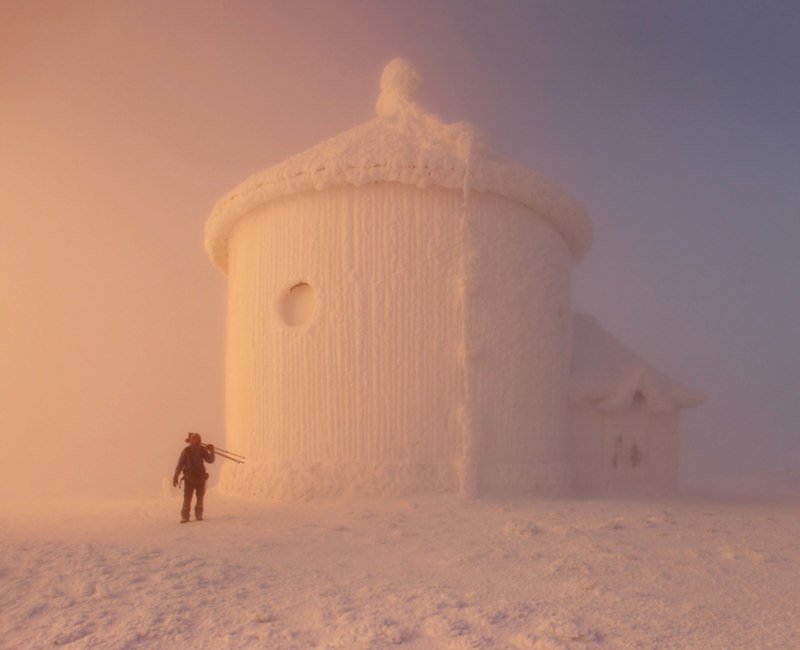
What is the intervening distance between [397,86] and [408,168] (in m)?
3.20

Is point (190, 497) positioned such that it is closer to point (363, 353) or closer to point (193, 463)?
point (193, 463)

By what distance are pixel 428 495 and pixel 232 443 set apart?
167 inches

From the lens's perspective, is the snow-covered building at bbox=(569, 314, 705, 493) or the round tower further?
the snow-covered building at bbox=(569, 314, 705, 493)

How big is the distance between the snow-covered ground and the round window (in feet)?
11.7

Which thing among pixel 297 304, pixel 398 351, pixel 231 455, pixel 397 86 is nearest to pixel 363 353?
pixel 398 351

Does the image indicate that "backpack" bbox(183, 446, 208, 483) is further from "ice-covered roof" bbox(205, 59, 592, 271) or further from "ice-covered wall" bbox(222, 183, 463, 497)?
"ice-covered roof" bbox(205, 59, 592, 271)

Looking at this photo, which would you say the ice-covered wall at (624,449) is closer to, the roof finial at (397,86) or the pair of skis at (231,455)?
the pair of skis at (231,455)

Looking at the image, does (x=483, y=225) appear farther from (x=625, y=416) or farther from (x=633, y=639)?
(x=633, y=639)

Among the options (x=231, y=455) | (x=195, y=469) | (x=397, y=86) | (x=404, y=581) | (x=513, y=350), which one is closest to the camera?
(x=404, y=581)

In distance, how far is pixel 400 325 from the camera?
10.7 meters

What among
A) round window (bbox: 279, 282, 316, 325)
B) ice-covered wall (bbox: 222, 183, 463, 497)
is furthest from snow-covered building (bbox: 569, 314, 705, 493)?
round window (bbox: 279, 282, 316, 325)

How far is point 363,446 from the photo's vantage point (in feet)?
34.3

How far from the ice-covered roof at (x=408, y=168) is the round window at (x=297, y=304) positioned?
5.47 ft

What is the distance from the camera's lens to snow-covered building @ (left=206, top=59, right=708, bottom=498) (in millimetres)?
10500
